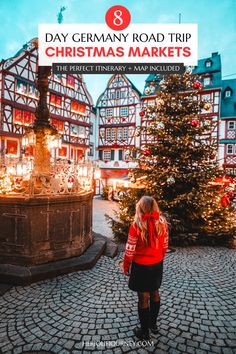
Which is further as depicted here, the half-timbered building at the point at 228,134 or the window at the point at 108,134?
the window at the point at 108,134

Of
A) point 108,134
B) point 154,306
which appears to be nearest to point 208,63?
point 108,134

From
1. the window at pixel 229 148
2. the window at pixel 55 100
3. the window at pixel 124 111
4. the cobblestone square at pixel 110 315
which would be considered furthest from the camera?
the window at pixel 124 111

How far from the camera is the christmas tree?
7.72 meters

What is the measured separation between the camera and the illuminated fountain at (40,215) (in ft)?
17.4

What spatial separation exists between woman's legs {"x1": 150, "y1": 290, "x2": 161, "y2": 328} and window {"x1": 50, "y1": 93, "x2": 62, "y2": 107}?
25.6m

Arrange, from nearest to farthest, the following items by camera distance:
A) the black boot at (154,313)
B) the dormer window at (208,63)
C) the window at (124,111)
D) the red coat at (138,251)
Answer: the red coat at (138,251) < the black boot at (154,313) < the dormer window at (208,63) < the window at (124,111)

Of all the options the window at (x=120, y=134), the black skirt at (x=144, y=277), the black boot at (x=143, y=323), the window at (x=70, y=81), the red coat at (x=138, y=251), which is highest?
the window at (x=70, y=81)

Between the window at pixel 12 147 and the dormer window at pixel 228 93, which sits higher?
the dormer window at pixel 228 93

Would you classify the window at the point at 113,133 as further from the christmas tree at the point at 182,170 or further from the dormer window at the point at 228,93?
the christmas tree at the point at 182,170

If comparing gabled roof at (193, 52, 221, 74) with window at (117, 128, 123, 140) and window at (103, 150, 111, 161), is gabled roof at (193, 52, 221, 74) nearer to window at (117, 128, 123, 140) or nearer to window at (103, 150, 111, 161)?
window at (117, 128, 123, 140)

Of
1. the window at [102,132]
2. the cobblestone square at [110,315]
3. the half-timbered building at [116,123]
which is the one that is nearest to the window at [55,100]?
the half-timbered building at [116,123]

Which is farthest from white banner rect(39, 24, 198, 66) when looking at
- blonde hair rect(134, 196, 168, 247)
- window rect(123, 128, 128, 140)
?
window rect(123, 128, 128, 140)

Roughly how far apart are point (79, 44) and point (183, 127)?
412 centimetres

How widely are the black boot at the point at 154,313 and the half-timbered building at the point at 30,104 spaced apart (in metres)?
17.1
